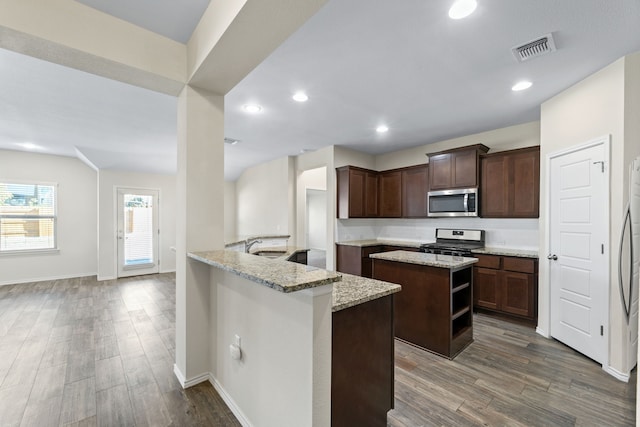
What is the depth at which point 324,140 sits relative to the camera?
4.68 metres

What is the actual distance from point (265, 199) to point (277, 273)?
210 inches

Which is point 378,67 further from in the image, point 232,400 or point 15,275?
point 15,275

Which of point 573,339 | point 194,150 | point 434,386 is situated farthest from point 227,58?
point 573,339

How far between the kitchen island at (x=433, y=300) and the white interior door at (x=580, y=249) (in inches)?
38.2

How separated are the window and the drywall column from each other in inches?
218

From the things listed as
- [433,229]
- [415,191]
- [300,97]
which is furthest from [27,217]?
[433,229]

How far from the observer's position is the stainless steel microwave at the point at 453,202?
13.1 feet

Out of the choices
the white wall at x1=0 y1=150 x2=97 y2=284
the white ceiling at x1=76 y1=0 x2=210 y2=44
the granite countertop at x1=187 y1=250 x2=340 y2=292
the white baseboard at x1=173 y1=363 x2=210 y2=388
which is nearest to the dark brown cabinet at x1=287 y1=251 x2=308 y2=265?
the white baseboard at x1=173 y1=363 x2=210 y2=388

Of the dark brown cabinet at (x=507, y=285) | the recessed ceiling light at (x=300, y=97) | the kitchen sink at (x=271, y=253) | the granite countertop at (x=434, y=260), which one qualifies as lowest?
the dark brown cabinet at (x=507, y=285)

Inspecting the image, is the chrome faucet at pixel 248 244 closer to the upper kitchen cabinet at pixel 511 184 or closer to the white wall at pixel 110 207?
the upper kitchen cabinet at pixel 511 184

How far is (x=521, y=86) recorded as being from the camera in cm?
273

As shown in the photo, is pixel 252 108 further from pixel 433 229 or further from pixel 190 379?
pixel 433 229

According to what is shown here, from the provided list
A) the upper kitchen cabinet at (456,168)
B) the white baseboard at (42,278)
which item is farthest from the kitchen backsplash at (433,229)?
the white baseboard at (42,278)

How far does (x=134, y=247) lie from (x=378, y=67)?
6.45 metres
